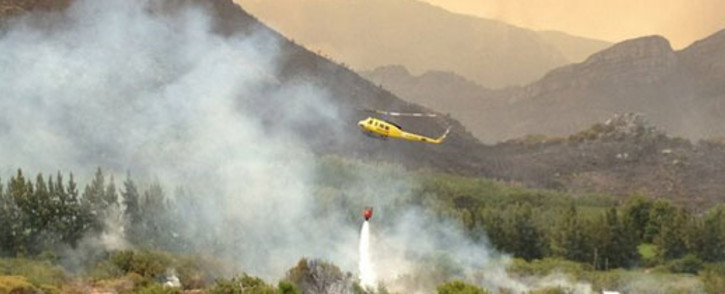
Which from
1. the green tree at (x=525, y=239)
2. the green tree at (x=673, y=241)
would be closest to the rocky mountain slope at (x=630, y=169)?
the green tree at (x=673, y=241)

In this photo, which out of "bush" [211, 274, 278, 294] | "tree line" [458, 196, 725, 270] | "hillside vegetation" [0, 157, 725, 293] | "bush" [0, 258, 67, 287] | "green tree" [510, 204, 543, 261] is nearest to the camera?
"bush" [211, 274, 278, 294]

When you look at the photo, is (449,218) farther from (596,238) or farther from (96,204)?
(96,204)

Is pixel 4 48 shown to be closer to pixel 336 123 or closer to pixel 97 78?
pixel 97 78

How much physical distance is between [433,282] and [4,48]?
93.6 meters

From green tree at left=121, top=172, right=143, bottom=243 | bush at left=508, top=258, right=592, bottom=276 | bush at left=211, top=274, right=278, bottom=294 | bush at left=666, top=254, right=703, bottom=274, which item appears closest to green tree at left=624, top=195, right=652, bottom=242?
bush at left=666, top=254, right=703, bottom=274

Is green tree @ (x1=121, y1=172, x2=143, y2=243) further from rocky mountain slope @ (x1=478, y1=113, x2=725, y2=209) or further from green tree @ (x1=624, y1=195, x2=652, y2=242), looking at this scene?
rocky mountain slope @ (x1=478, y1=113, x2=725, y2=209)

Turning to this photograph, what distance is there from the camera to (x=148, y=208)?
3329 inches

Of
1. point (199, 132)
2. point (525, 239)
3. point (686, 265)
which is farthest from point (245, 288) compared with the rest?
point (199, 132)

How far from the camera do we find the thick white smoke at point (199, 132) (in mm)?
86281

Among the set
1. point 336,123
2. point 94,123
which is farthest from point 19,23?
point 336,123

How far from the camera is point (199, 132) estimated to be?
120 metres

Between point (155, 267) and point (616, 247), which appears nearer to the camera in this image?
point (155, 267)

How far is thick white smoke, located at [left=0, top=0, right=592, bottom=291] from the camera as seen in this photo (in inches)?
3397

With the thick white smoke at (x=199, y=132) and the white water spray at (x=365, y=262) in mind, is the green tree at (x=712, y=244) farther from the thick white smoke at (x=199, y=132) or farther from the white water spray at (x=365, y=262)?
the white water spray at (x=365, y=262)
